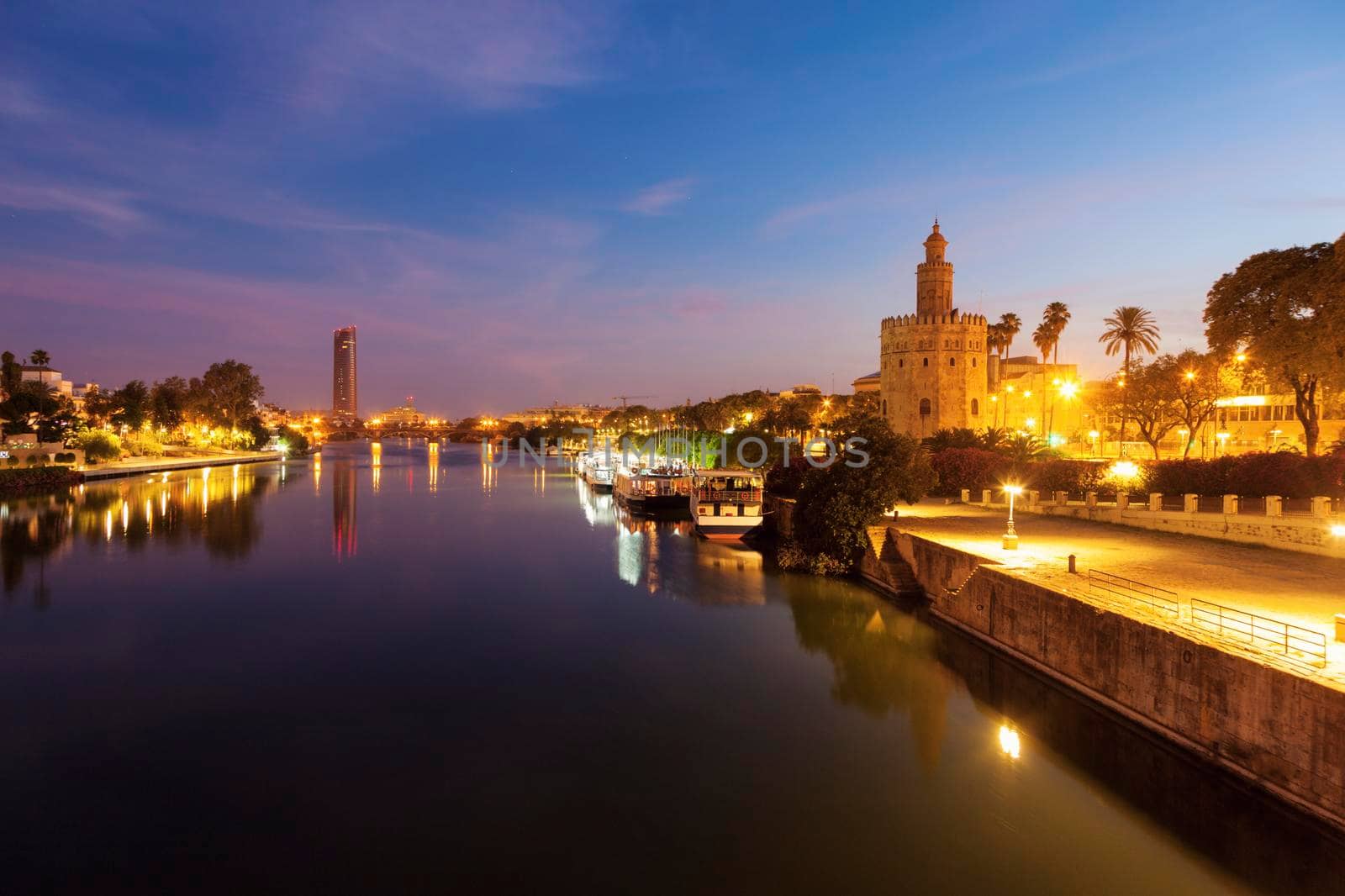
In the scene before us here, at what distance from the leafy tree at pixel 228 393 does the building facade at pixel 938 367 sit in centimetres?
12651

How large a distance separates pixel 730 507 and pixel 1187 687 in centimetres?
3427

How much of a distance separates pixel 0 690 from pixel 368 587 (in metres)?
14.5

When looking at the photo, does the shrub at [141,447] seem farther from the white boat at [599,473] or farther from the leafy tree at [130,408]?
the white boat at [599,473]

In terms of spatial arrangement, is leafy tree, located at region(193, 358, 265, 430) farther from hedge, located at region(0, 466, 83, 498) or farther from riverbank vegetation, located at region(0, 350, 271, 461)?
hedge, located at region(0, 466, 83, 498)

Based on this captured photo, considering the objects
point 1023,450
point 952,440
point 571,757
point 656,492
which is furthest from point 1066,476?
point 656,492

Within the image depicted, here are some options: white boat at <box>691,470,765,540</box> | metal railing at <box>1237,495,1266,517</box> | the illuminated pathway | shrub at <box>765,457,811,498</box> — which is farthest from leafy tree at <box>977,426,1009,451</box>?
metal railing at <box>1237,495,1266,517</box>

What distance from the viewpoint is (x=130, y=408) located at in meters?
112

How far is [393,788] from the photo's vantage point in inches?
592

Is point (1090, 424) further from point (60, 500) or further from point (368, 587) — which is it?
point (60, 500)

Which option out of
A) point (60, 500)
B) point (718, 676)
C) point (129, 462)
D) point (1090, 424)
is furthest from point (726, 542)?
point (129, 462)

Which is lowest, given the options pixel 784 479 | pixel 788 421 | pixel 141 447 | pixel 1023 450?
pixel 784 479

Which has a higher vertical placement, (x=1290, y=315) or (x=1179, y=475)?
(x=1290, y=315)

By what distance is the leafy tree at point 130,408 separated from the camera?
4397 inches

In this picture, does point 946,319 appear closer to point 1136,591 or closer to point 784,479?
point 784,479
